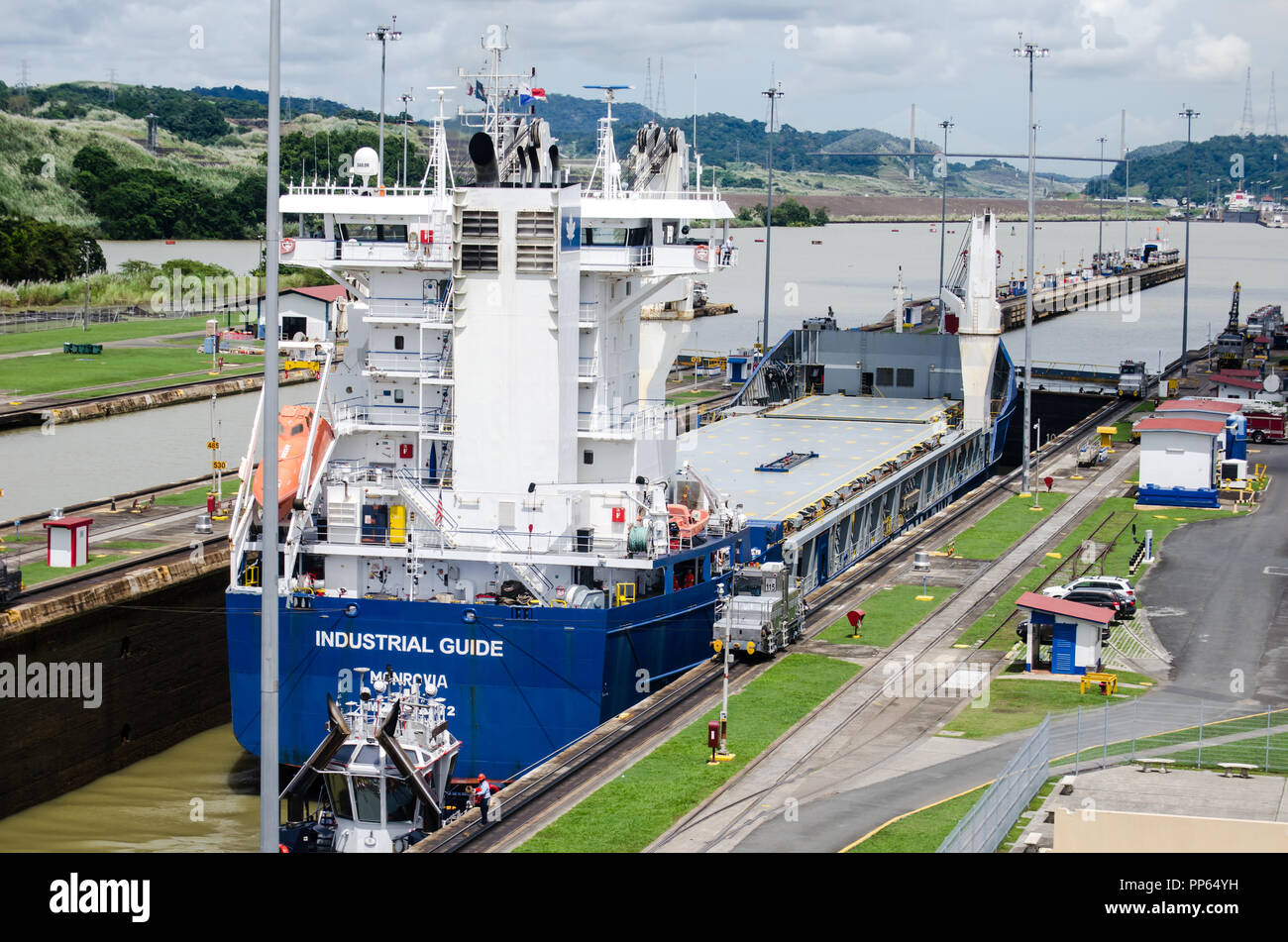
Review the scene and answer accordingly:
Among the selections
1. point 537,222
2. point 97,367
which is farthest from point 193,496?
point 97,367

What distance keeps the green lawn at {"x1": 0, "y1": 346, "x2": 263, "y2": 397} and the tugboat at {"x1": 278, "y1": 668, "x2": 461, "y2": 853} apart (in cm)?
4754

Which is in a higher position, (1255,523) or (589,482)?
(589,482)

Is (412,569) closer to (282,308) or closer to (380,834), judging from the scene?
(380,834)

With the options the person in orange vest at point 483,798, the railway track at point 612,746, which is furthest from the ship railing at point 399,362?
the person in orange vest at point 483,798

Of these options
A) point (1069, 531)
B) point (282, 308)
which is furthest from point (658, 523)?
point (282, 308)

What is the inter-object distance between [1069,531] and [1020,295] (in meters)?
101

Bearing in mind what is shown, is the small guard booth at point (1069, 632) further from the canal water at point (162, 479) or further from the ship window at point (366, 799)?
the canal water at point (162, 479)

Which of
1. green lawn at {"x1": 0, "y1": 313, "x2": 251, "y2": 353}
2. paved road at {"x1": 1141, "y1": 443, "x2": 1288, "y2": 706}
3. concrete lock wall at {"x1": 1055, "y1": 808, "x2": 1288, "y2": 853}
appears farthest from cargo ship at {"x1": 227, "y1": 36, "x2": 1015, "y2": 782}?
green lawn at {"x1": 0, "y1": 313, "x2": 251, "y2": 353}

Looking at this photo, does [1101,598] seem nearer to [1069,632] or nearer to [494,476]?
[1069,632]

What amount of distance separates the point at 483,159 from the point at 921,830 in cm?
→ 1520

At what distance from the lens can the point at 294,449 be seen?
1241 inches

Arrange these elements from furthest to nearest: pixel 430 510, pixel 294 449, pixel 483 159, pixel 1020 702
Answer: pixel 294 449
pixel 483 159
pixel 1020 702
pixel 430 510

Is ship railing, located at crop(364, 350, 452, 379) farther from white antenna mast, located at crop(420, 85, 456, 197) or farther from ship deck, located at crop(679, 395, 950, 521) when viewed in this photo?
ship deck, located at crop(679, 395, 950, 521)

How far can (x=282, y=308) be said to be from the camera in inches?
3465
